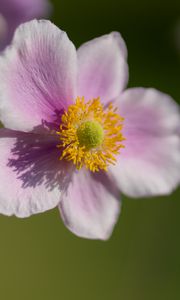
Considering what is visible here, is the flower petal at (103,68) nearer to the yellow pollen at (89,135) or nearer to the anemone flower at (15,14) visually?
the yellow pollen at (89,135)

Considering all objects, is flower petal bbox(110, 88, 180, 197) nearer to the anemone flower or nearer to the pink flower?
the pink flower

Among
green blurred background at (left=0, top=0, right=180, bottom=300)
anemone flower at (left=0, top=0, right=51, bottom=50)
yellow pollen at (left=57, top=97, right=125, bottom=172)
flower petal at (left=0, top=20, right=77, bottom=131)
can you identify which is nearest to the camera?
flower petal at (left=0, top=20, right=77, bottom=131)

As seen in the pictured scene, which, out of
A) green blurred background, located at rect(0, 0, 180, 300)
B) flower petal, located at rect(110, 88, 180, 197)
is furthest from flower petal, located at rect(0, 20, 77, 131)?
green blurred background, located at rect(0, 0, 180, 300)

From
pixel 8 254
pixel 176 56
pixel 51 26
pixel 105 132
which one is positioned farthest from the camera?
pixel 176 56

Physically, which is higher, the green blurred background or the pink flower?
the pink flower

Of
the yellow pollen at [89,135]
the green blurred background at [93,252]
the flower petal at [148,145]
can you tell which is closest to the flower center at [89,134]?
the yellow pollen at [89,135]

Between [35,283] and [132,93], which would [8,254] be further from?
[132,93]

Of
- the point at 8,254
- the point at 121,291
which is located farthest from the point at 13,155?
the point at 121,291
